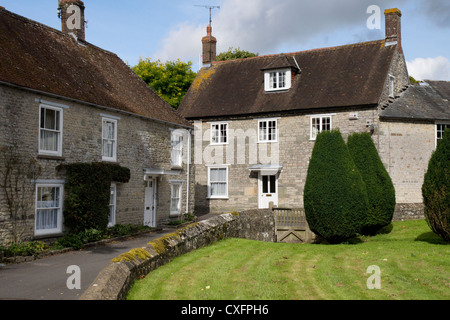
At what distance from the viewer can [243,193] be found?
97.7 feet

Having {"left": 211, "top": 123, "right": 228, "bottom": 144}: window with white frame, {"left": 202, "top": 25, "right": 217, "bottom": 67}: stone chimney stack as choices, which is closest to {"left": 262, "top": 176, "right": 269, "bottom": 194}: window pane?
{"left": 211, "top": 123, "right": 228, "bottom": 144}: window with white frame

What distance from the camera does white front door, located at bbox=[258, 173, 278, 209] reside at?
1134 inches

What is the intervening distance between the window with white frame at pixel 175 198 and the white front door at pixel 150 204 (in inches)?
54.0

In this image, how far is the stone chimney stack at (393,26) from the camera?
27.9m

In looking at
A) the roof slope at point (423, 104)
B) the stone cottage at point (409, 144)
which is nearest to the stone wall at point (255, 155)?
the stone cottage at point (409, 144)

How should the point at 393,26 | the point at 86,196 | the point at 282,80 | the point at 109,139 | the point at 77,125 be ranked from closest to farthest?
the point at 86,196 < the point at 77,125 < the point at 109,139 < the point at 393,26 < the point at 282,80

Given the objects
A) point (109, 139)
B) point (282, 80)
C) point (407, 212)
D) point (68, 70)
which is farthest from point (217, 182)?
point (68, 70)

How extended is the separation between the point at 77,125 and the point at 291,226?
1077cm

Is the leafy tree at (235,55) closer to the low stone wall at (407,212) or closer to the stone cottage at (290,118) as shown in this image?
the stone cottage at (290,118)

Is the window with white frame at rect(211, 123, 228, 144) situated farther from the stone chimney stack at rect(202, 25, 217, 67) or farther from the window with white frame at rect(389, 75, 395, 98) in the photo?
the window with white frame at rect(389, 75, 395, 98)

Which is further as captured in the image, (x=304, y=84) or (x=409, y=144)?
(x=304, y=84)

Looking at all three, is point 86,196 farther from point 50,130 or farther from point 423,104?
point 423,104

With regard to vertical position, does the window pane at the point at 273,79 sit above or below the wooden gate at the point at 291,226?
above

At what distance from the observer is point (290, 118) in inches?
1123
